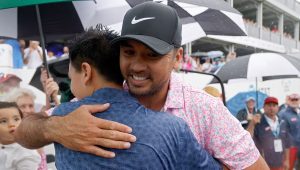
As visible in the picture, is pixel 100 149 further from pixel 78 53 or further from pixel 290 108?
pixel 290 108

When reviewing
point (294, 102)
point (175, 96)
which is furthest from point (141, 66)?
point (294, 102)

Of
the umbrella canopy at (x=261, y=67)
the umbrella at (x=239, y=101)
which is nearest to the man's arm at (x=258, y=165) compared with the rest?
the umbrella canopy at (x=261, y=67)

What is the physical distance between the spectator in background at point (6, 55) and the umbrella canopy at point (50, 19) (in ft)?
1.86

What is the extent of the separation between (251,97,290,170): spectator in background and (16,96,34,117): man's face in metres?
3.45

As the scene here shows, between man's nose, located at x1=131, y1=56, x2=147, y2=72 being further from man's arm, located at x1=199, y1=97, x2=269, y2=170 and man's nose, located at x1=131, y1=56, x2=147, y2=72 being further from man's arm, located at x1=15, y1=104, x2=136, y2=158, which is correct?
man's arm, located at x1=199, y1=97, x2=269, y2=170

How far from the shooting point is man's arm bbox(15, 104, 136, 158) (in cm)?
121

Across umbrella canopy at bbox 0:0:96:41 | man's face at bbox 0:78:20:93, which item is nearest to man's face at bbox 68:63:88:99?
umbrella canopy at bbox 0:0:96:41

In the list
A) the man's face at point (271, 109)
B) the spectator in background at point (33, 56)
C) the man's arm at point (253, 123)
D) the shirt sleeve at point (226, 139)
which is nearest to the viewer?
the shirt sleeve at point (226, 139)

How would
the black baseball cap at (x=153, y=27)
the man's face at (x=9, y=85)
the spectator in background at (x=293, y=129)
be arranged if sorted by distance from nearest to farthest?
the black baseball cap at (x=153, y=27) → the man's face at (x=9, y=85) → the spectator in background at (x=293, y=129)

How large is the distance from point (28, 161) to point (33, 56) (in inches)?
95.2

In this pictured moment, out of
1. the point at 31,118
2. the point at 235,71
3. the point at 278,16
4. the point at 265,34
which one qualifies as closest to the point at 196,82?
the point at 235,71

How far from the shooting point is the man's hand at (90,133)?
3.97ft

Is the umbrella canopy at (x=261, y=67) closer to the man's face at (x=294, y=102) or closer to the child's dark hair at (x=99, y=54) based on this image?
the man's face at (x=294, y=102)

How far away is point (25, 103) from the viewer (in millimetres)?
3287
